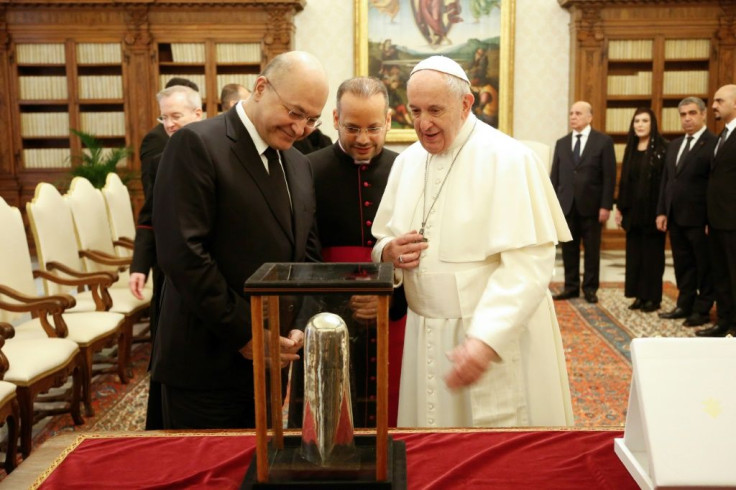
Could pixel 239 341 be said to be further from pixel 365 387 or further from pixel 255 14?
pixel 255 14

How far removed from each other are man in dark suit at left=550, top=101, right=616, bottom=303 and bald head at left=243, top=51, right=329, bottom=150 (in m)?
5.58

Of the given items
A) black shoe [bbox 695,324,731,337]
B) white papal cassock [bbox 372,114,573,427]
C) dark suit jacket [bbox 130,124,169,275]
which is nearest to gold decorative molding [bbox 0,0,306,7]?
dark suit jacket [bbox 130,124,169,275]

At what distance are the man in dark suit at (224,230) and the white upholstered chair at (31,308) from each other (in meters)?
2.05

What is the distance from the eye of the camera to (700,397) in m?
1.24

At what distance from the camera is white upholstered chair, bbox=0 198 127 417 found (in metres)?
3.87

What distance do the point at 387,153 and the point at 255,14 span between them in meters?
7.23

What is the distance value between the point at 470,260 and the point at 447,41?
827cm

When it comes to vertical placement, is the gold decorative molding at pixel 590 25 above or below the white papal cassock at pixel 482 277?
above

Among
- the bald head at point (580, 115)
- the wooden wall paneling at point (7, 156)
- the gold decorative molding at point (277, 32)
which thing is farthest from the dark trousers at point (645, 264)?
the wooden wall paneling at point (7, 156)

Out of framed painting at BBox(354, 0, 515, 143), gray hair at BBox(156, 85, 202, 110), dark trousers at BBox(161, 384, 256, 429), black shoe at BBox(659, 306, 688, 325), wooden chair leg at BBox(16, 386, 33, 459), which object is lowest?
black shoe at BBox(659, 306, 688, 325)

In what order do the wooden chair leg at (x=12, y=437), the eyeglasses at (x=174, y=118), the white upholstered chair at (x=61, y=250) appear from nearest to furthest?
the wooden chair leg at (x=12, y=437), the eyeglasses at (x=174, y=118), the white upholstered chair at (x=61, y=250)

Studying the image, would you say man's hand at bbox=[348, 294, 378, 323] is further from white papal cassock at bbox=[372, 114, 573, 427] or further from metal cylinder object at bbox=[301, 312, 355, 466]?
white papal cassock at bbox=[372, 114, 573, 427]

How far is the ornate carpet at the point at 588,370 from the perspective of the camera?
4.11m

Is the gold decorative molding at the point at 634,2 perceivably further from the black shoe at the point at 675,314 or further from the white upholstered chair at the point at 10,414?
the white upholstered chair at the point at 10,414
